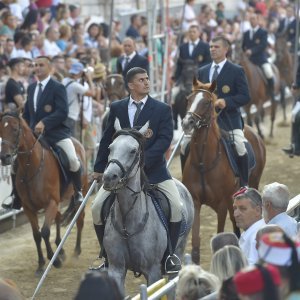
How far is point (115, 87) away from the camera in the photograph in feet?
66.3

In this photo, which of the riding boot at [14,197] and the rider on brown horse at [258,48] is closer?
the riding boot at [14,197]

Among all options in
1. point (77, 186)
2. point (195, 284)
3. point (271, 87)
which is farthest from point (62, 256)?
point (271, 87)

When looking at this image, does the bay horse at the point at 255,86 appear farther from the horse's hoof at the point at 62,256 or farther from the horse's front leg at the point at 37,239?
the horse's front leg at the point at 37,239

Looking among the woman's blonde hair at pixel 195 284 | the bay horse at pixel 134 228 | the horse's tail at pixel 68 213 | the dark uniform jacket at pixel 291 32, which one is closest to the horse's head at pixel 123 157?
the bay horse at pixel 134 228

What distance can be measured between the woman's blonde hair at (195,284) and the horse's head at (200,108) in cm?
650

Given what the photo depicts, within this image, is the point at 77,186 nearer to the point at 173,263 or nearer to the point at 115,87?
the point at 115,87

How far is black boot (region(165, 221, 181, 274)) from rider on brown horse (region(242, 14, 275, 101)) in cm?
1468

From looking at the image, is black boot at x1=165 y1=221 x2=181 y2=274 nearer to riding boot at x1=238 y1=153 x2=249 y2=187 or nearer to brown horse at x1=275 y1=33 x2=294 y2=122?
riding boot at x1=238 y1=153 x2=249 y2=187

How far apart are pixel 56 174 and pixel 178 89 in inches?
323

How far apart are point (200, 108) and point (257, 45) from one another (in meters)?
13.3

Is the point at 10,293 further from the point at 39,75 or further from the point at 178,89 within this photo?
the point at 178,89

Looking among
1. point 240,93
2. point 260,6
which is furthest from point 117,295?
point 260,6

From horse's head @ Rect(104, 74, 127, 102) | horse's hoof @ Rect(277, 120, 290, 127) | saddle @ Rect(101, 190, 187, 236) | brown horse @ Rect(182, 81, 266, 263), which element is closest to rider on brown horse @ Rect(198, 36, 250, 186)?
brown horse @ Rect(182, 81, 266, 263)

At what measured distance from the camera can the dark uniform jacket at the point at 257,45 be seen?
87.5ft
